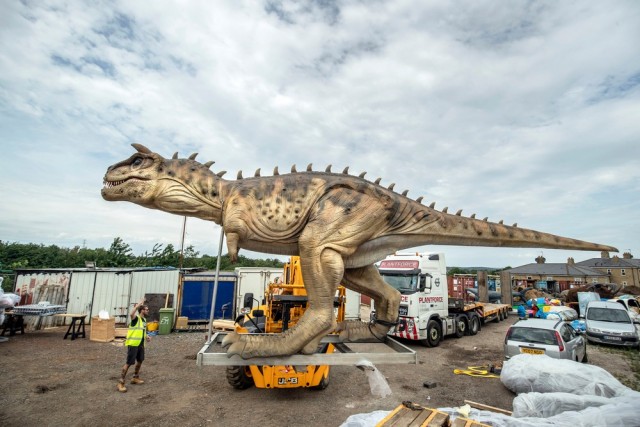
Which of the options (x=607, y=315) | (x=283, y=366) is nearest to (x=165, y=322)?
(x=283, y=366)

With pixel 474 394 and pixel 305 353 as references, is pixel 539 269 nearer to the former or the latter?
pixel 474 394

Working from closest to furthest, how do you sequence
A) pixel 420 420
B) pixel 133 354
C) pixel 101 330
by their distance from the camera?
pixel 420 420, pixel 133 354, pixel 101 330

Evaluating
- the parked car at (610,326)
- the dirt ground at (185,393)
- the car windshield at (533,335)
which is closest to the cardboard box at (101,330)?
the dirt ground at (185,393)

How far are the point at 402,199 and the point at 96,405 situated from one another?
7.33 meters

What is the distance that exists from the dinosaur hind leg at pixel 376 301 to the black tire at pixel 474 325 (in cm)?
1360

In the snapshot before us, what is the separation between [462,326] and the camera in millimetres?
15219

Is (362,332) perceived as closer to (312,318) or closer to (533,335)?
(312,318)

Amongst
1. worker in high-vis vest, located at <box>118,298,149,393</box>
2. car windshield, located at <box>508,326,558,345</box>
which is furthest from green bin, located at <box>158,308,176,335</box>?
car windshield, located at <box>508,326,558,345</box>

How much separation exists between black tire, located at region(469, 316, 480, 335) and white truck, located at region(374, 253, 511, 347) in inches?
34.8

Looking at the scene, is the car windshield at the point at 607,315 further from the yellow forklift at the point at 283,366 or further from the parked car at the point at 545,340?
the yellow forklift at the point at 283,366

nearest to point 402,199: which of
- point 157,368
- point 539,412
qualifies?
point 539,412

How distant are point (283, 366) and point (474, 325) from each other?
38.6 feet

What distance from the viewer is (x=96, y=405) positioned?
6.89 m

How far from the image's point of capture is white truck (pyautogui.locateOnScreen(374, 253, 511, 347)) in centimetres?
1234
